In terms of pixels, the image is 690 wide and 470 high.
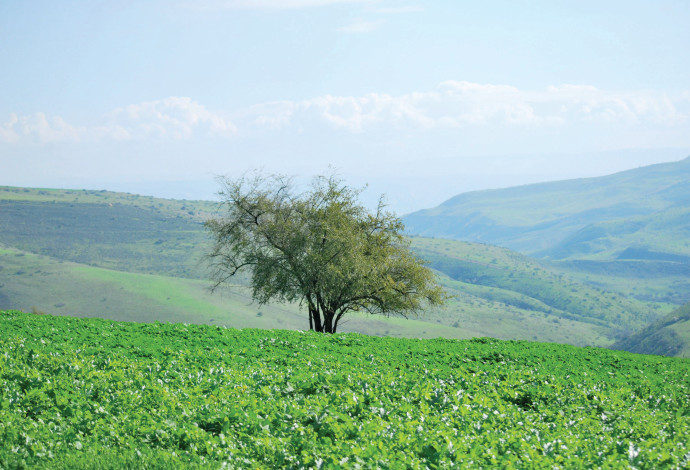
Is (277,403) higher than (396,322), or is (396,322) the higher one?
(277,403)

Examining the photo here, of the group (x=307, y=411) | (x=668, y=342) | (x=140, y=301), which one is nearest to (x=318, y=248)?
(x=307, y=411)

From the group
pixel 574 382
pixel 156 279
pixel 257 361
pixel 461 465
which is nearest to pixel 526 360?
pixel 574 382

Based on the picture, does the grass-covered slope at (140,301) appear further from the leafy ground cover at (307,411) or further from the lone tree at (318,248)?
the leafy ground cover at (307,411)

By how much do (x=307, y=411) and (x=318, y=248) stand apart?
27.8 metres

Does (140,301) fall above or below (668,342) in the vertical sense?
above

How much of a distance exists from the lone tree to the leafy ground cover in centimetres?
1602

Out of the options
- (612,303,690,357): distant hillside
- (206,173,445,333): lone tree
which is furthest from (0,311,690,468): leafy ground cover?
(612,303,690,357): distant hillside

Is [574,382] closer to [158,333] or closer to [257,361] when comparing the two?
[257,361]

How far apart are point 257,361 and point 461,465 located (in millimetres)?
12062

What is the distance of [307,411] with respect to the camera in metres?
13.1

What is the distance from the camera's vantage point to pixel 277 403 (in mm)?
14016

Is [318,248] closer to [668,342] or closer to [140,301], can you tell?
[140,301]

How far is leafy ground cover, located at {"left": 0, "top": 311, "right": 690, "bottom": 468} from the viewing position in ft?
34.2

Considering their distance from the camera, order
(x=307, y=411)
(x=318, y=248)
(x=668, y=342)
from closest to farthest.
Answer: (x=307, y=411), (x=318, y=248), (x=668, y=342)
